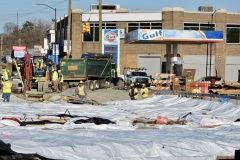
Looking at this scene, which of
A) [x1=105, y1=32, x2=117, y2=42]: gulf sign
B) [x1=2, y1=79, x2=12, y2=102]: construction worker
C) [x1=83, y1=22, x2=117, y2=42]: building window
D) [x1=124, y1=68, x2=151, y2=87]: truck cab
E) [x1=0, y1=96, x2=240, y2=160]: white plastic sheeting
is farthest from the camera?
[x1=83, y1=22, x2=117, y2=42]: building window

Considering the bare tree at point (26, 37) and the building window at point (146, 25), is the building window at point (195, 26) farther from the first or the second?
the bare tree at point (26, 37)

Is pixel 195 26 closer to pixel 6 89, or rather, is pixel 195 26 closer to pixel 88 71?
pixel 88 71

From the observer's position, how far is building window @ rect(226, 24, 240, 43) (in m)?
76.4

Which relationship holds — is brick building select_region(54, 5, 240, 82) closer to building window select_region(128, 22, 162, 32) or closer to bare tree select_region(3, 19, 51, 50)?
building window select_region(128, 22, 162, 32)

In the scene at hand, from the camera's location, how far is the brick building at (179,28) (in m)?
74.3

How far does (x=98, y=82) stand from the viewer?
163 ft

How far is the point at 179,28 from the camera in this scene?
242 ft

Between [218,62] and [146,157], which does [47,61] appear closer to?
[218,62]

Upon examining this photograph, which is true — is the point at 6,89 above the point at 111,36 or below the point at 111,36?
below

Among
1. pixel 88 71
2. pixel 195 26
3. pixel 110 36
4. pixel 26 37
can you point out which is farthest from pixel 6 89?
pixel 26 37

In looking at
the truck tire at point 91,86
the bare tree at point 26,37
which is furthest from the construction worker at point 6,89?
the bare tree at point 26,37

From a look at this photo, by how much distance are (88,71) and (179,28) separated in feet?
87.1

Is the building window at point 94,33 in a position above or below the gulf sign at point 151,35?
above

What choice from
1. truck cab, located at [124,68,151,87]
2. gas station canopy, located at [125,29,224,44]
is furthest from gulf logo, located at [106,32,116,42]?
gas station canopy, located at [125,29,224,44]
